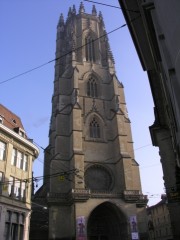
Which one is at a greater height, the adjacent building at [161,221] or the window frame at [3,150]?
the window frame at [3,150]

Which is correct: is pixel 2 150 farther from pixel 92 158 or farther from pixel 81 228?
pixel 92 158

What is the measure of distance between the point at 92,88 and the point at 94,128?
7528mm

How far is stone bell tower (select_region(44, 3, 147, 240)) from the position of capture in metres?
29.7

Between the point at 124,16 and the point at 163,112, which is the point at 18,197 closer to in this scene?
the point at 163,112

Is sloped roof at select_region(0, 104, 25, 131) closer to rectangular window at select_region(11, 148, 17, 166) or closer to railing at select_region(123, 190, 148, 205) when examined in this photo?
rectangular window at select_region(11, 148, 17, 166)

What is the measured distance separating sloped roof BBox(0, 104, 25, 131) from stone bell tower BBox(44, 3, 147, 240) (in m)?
6.04

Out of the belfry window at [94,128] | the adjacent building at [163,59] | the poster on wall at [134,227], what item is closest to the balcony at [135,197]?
the poster on wall at [134,227]

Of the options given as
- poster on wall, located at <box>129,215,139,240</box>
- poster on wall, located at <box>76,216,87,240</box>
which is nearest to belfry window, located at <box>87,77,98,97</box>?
poster on wall, located at <box>129,215,139,240</box>

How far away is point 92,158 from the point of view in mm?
35188

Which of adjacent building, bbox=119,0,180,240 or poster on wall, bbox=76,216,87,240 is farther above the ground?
adjacent building, bbox=119,0,180,240

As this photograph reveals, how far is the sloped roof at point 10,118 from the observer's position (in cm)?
2345

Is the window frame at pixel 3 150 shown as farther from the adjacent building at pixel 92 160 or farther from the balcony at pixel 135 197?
the balcony at pixel 135 197

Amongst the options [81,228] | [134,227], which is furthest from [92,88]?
[81,228]

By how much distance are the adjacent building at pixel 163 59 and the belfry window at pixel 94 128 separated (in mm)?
15500
